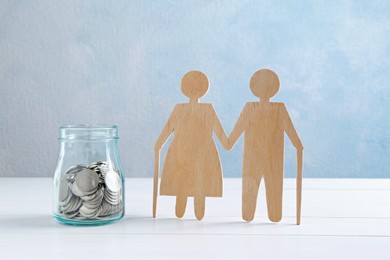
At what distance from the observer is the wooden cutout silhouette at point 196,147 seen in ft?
2.60

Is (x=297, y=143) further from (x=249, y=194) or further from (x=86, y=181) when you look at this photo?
(x=86, y=181)

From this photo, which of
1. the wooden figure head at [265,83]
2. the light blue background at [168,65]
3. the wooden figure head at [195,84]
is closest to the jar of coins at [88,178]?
the wooden figure head at [195,84]

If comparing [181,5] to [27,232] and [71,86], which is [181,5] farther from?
[27,232]

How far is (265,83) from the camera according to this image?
2.55ft

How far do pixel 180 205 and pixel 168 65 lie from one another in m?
0.92

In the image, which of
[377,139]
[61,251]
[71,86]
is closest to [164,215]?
[61,251]

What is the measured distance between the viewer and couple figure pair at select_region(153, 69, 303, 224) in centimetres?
78

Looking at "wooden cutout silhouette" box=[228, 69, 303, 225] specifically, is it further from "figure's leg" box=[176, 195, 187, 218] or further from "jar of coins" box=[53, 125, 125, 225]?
"jar of coins" box=[53, 125, 125, 225]

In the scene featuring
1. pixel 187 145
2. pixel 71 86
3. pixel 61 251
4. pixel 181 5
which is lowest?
pixel 61 251

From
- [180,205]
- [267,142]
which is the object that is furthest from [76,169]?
[267,142]

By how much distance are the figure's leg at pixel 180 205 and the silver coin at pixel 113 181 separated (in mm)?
101

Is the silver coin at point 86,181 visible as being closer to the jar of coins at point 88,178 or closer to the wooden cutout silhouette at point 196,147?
the jar of coins at point 88,178

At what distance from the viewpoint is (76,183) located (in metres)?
0.72

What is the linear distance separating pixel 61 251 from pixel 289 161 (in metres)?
1.20
